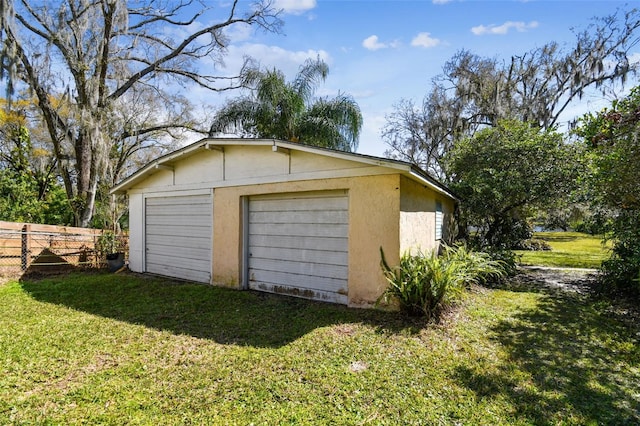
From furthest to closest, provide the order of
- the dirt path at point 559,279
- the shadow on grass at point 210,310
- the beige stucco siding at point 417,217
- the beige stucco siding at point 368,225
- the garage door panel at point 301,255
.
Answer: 1. the dirt path at point 559,279
2. the garage door panel at point 301,255
3. the beige stucco siding at point 417,217
4. the beige stucco siding at point 368,225
5. the shadow on grass at point 210,310

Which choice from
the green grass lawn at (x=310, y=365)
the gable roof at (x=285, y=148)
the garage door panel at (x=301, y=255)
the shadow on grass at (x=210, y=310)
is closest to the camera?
the green grass lawn at (x=310, y=365)

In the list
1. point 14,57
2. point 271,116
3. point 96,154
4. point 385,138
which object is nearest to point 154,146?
point 96,154

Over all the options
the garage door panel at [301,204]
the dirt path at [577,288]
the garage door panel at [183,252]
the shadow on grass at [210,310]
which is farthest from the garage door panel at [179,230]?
the dirt path at [577,288]

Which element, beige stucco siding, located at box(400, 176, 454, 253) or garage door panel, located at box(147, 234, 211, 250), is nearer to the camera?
beige stucco siding, located at box(400, 176, 454, 253)

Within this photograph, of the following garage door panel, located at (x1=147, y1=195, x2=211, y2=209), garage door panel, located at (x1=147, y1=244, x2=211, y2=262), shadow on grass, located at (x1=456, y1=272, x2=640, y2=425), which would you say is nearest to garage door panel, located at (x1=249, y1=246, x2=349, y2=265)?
garage door panel, located at (x1=147, y1=244, x2=211, y2=262)

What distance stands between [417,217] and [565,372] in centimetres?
335

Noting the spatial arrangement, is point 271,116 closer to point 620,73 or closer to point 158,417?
point 158,417

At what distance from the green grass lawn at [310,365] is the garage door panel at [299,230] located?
4.51ft

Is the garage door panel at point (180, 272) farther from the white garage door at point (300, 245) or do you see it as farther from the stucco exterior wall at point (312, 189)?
the white garage door at point (300, 245)

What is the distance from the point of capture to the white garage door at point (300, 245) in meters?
6.08

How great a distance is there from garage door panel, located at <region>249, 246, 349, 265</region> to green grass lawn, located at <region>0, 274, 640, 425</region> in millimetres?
898

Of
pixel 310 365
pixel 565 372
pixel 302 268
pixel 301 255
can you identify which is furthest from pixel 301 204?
pixel 565 372

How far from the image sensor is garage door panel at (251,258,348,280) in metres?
6.07

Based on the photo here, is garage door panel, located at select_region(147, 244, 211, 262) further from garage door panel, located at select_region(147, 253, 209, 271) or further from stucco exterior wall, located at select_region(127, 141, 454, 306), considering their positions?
stucco exterior wall, located at select_region(127, 141, 454, 306)
